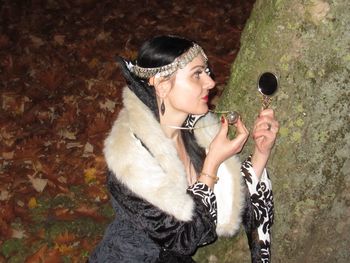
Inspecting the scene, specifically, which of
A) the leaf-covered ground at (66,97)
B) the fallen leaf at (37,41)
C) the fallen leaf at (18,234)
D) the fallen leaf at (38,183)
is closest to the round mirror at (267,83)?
the leaf-covered ground at (66,97)

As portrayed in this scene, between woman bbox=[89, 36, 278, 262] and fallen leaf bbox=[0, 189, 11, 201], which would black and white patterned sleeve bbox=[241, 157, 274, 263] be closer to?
woman bbox=[89, 36, 278, 262]

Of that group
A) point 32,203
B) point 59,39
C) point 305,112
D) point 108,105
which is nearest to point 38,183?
point 32,203

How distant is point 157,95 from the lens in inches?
96.9

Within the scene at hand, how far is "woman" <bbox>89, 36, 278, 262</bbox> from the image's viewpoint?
2.22 meters

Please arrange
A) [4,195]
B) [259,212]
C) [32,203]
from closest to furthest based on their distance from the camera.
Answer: [259,212] < [32,203] < [4,195]

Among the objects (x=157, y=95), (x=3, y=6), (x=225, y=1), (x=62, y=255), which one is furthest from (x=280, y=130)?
(x=3, y=6)

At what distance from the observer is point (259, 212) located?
2.46m

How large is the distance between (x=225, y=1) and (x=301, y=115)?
695 cm

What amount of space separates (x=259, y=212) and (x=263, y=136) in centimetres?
46

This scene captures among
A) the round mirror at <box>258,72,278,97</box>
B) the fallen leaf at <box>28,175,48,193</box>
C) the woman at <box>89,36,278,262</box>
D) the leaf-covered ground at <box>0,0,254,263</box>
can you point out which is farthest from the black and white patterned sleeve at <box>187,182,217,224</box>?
the fallen leaf at <box>28,175,48,193</box>

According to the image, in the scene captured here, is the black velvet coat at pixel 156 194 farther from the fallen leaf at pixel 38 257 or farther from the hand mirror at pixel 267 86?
the fallen leaf at pixel 38 257

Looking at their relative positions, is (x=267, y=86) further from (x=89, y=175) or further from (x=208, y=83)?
(x=89, y=175)

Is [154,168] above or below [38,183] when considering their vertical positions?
above

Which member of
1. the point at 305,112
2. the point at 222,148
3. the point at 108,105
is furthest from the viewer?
the point at 108,105
